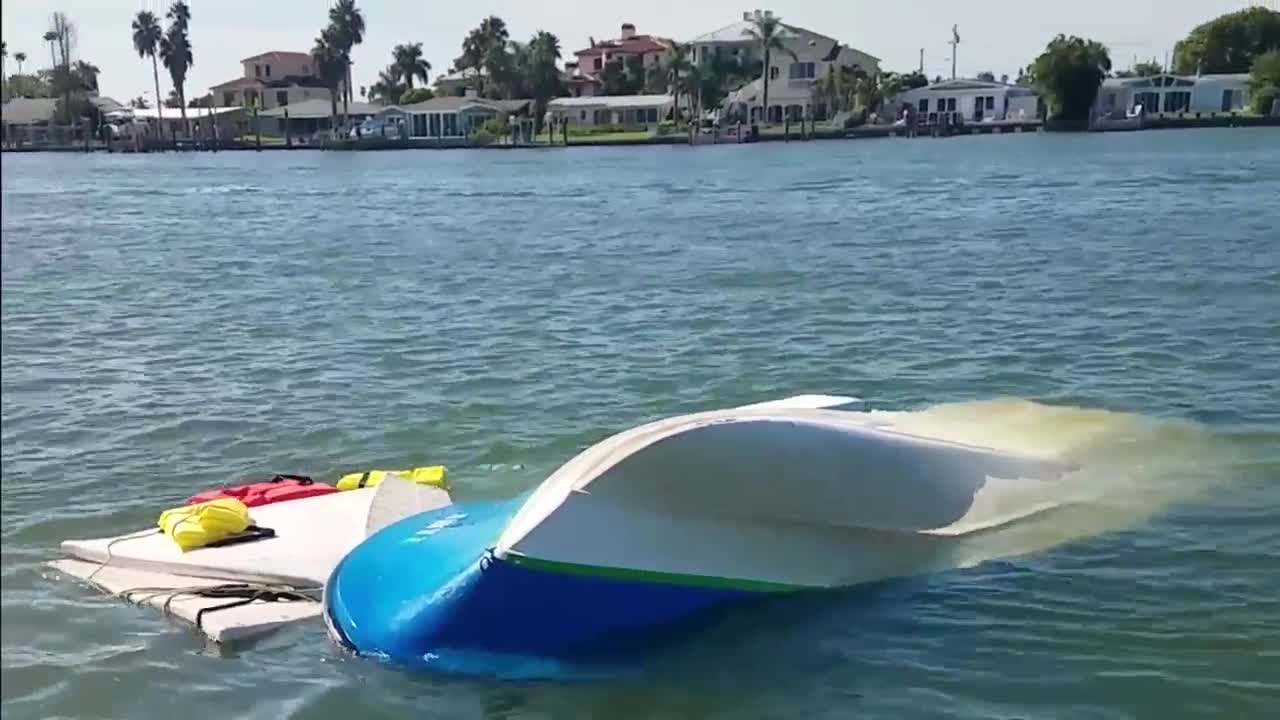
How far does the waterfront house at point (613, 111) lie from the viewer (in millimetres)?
136750

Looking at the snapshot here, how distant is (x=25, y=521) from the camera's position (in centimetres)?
1306

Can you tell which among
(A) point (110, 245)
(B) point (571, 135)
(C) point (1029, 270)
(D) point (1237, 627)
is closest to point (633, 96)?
(B) point (571, 135)

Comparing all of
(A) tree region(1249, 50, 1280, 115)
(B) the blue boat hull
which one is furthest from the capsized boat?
(A) tree region(1249, 50, 1280, 115)

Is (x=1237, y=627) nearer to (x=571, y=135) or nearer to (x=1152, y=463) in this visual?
(x=1152, y=463)

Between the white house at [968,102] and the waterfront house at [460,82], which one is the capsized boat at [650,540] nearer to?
the white house at [968,102]

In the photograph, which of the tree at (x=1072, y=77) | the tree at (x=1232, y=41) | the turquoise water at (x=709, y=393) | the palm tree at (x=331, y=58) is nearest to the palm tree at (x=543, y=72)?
the palm tree at (x=331, y=58)

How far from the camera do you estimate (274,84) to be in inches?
6486

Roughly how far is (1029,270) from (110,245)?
1120 inches

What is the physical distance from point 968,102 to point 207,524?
441 feet

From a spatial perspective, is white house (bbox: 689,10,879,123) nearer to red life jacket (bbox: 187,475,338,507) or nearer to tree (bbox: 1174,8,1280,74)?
tree (bbox: 1174,8,1280,74)

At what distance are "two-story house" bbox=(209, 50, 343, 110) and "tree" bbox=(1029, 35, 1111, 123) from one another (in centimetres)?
7838

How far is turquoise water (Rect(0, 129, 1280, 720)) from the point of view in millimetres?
8844

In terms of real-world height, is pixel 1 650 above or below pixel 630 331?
above

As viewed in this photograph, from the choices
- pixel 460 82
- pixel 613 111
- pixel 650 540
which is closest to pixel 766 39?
pixel 613 111
